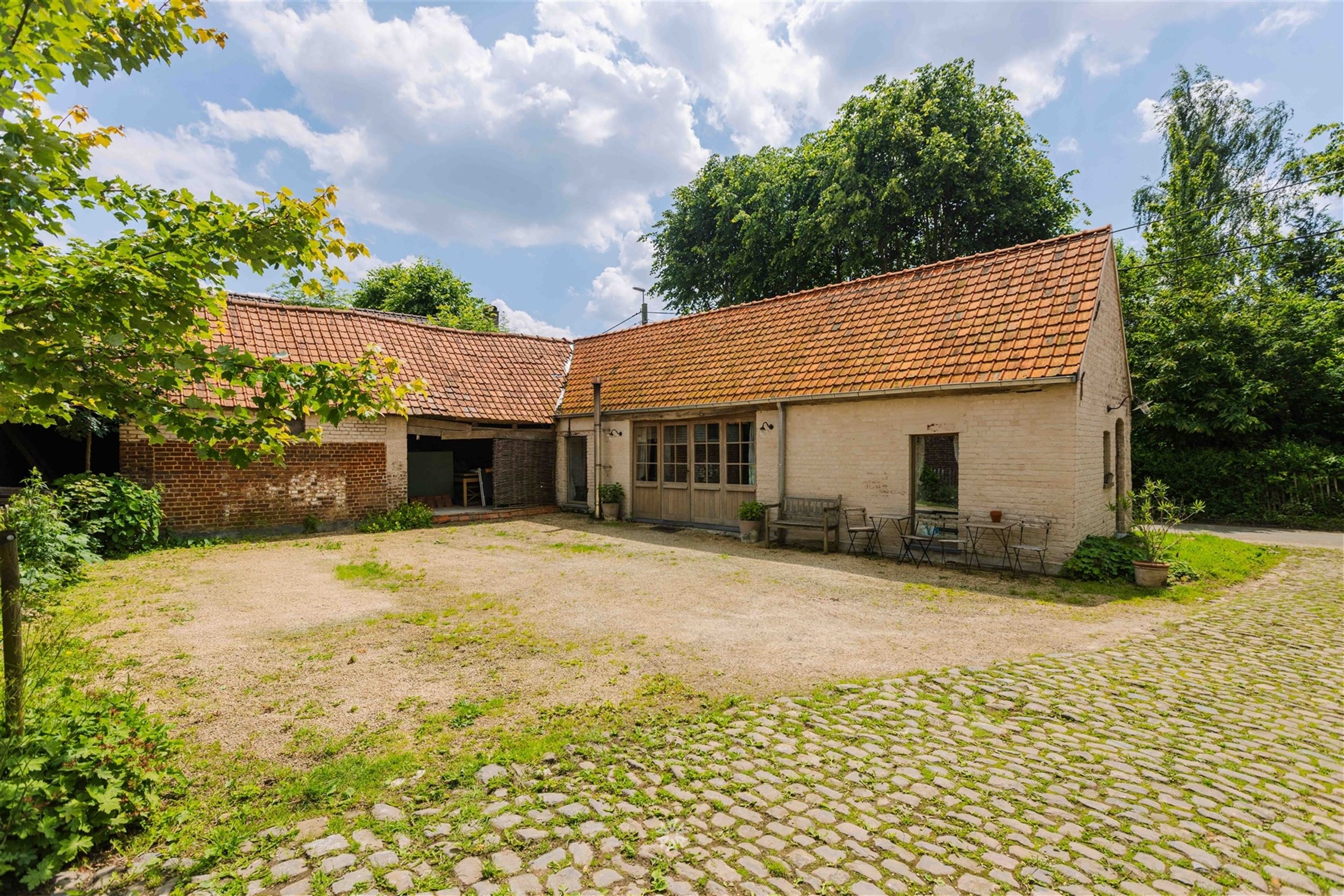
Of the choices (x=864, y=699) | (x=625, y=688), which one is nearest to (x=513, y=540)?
(x=625, y=688)

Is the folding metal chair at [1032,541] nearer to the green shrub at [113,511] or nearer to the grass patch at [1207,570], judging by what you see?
the grass patch at [1207,570]

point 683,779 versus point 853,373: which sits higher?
point 853,373

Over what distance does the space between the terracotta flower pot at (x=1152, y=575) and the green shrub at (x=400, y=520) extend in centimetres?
1450

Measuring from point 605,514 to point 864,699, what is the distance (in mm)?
12521

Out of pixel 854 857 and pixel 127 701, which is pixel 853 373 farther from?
pixel 127 701

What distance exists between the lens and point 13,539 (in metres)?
3.27

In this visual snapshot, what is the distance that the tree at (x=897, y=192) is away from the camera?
22.2 m

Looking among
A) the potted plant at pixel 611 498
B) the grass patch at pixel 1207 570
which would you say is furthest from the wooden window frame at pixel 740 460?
the grass patch at pixel 1207 570

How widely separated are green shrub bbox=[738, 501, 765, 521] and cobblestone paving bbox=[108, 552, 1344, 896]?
8312 millimetres

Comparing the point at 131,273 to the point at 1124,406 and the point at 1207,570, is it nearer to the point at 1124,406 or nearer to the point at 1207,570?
the point at 1207,570

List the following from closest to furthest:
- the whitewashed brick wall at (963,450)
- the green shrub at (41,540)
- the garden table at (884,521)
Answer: the green shrub at (41,540)
the whitewashed brick wall at (963,450)
the garden table at (884,521)

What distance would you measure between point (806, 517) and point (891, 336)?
4.03 metres

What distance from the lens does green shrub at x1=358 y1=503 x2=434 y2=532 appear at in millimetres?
15049

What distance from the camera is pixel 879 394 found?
38.2 feet
